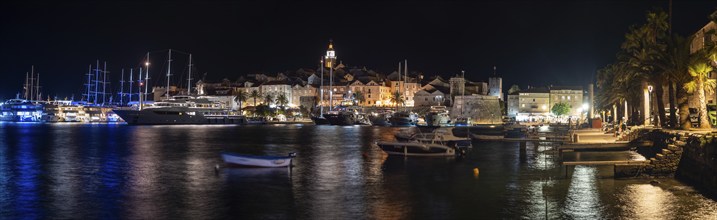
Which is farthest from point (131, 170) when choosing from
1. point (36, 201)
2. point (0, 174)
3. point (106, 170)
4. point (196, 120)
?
point (196, 120)

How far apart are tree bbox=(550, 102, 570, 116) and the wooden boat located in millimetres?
118436

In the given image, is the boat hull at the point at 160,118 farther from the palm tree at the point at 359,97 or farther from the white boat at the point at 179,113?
the palm tree at the point at 359,97

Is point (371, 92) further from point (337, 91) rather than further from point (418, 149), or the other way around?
point (418, 149)

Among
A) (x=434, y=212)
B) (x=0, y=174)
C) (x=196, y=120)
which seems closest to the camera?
(x=434, y=212)

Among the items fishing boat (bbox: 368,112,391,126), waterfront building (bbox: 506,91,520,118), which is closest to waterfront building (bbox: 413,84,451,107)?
waterfront building (bbox: 506,91,520,118)

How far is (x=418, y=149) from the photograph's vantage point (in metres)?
40.2

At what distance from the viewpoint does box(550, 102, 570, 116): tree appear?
460 feet

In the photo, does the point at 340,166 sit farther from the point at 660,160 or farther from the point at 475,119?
the point at 475,119

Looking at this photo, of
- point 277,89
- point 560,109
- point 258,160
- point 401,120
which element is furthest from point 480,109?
point 258,160

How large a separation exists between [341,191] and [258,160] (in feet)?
29.2

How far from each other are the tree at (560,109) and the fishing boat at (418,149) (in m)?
107

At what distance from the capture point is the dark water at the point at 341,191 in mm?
20328

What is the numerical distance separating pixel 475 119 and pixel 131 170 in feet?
366

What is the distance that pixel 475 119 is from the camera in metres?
138
